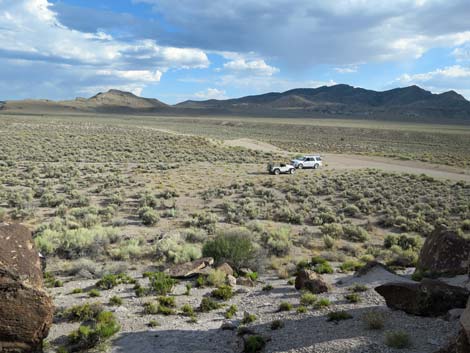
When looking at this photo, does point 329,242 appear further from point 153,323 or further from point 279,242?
point 153,323

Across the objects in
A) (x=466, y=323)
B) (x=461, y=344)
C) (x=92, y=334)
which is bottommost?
(x=92, y=334)

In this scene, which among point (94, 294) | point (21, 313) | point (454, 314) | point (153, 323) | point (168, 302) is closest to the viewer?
point (21, 313)

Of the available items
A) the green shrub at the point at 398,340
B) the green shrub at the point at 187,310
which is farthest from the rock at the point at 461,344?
the green shrub at the point at 187,310

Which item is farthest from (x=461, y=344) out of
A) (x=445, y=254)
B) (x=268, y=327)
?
(x=445, y=254)

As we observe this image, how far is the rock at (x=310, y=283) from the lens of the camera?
10.9 meters

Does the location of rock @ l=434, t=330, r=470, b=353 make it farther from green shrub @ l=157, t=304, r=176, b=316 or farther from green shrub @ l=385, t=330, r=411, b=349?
green shrub @ l=157, t=304, r=176, b=316

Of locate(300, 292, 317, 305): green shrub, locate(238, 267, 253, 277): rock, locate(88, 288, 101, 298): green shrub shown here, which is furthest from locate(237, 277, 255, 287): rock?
locate(88, 288, 101, 298): green shrub

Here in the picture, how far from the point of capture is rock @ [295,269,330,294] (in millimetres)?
10875

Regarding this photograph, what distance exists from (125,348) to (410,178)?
31.5 metres

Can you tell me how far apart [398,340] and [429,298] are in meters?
1.55

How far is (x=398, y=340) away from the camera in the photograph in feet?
22.7

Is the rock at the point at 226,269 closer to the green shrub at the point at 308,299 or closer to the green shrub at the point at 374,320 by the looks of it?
the green shrub at the point at 308,299

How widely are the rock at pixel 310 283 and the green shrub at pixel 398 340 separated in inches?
151

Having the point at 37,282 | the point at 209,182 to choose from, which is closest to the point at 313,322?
the point at 37,282
